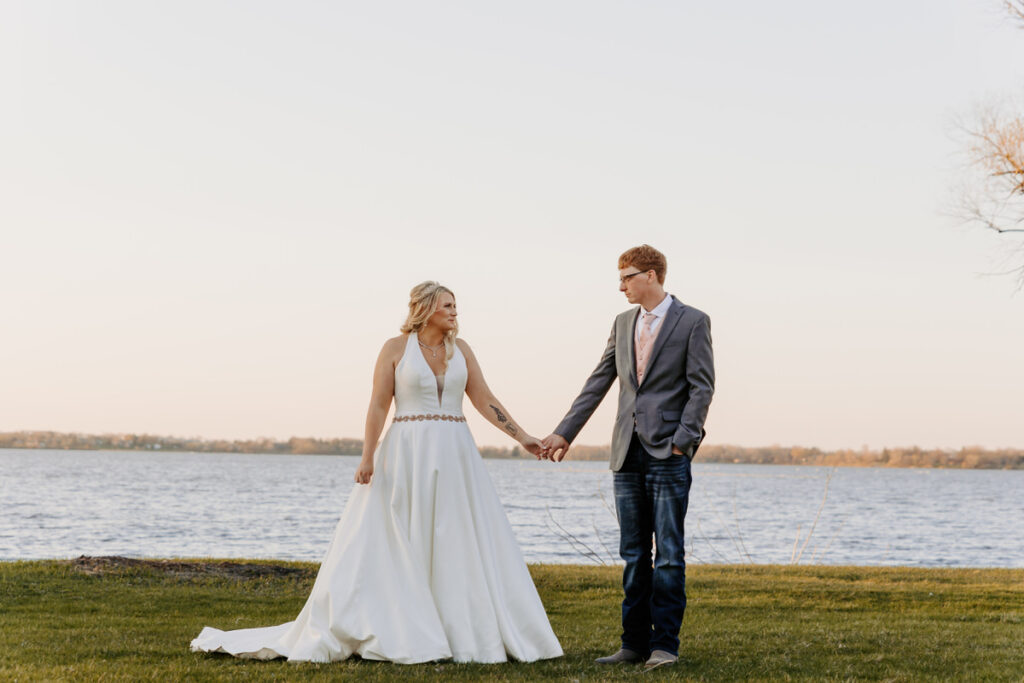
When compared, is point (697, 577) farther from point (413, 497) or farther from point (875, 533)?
point (875, 533)

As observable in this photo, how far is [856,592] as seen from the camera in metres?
11.9

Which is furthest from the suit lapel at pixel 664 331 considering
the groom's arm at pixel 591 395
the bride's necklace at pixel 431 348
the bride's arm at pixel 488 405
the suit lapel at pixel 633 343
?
the bride's necklace at pixel 431 348

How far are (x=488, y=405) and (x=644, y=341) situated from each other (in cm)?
131

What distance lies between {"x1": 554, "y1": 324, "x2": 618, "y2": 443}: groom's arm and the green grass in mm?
1614

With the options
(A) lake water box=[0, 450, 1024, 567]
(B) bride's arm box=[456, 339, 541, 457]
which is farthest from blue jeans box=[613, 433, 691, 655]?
(A) lake water box=[0, 450, 1024, 567]

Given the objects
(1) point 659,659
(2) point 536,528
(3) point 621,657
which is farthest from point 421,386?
(2) point 536,528

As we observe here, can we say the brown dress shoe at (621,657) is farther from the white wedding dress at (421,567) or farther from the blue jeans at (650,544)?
the white wedding dress at (421,567)

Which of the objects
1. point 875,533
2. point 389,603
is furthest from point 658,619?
point 875,533

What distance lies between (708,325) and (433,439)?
207cm

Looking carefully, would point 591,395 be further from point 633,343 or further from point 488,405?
point 488,405

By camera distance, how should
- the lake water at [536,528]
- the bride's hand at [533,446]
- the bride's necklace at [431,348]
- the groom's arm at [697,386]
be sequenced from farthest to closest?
the lake water at [536,528] < the bride's hand at [533,446] < the bride's necklace at [431,348] < the groom's arm at [697,386]

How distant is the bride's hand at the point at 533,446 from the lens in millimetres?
7168

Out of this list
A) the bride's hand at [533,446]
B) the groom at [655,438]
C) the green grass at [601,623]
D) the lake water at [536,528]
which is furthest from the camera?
the lake water at [536,528]

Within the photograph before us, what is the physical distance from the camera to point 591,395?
724cm
